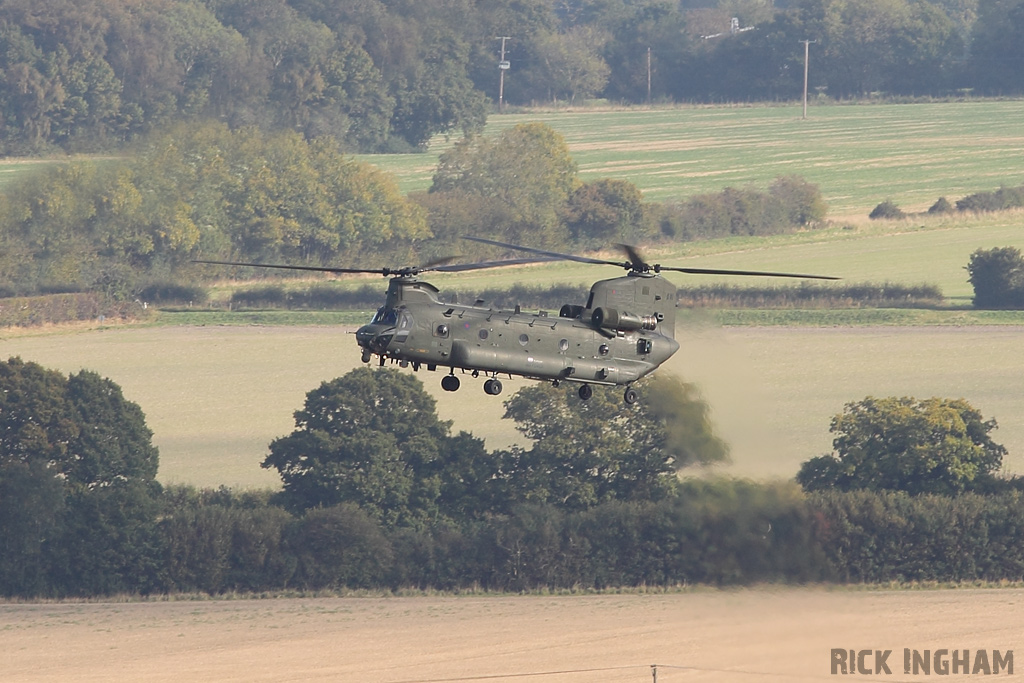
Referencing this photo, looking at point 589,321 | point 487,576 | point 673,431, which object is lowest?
point 487,576

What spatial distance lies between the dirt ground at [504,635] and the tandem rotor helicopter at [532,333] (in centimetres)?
2002

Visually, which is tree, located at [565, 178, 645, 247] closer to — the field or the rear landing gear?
the field

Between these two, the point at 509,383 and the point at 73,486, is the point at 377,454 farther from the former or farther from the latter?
the point at 509,383

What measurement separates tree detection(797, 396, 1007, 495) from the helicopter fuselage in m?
48.8

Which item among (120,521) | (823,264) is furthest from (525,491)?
(823,264)

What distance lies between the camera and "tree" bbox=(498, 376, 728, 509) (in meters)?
102

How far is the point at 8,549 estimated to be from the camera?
99.1 m

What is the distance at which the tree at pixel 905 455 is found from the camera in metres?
102

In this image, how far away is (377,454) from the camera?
104 m

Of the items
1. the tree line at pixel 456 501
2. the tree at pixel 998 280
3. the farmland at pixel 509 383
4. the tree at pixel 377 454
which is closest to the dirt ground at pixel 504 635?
the tree line at pixel 456 501

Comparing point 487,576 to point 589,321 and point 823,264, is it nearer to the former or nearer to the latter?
point 589,321

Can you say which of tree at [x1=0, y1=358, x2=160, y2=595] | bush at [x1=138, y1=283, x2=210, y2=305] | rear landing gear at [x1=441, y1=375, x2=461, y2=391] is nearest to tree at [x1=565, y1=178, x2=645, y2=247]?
bush at [x1=138, y1=283, x2=210, y2=305]

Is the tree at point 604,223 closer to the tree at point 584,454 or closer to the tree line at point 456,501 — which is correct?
the tree line at point 456,501

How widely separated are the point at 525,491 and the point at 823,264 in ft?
269
